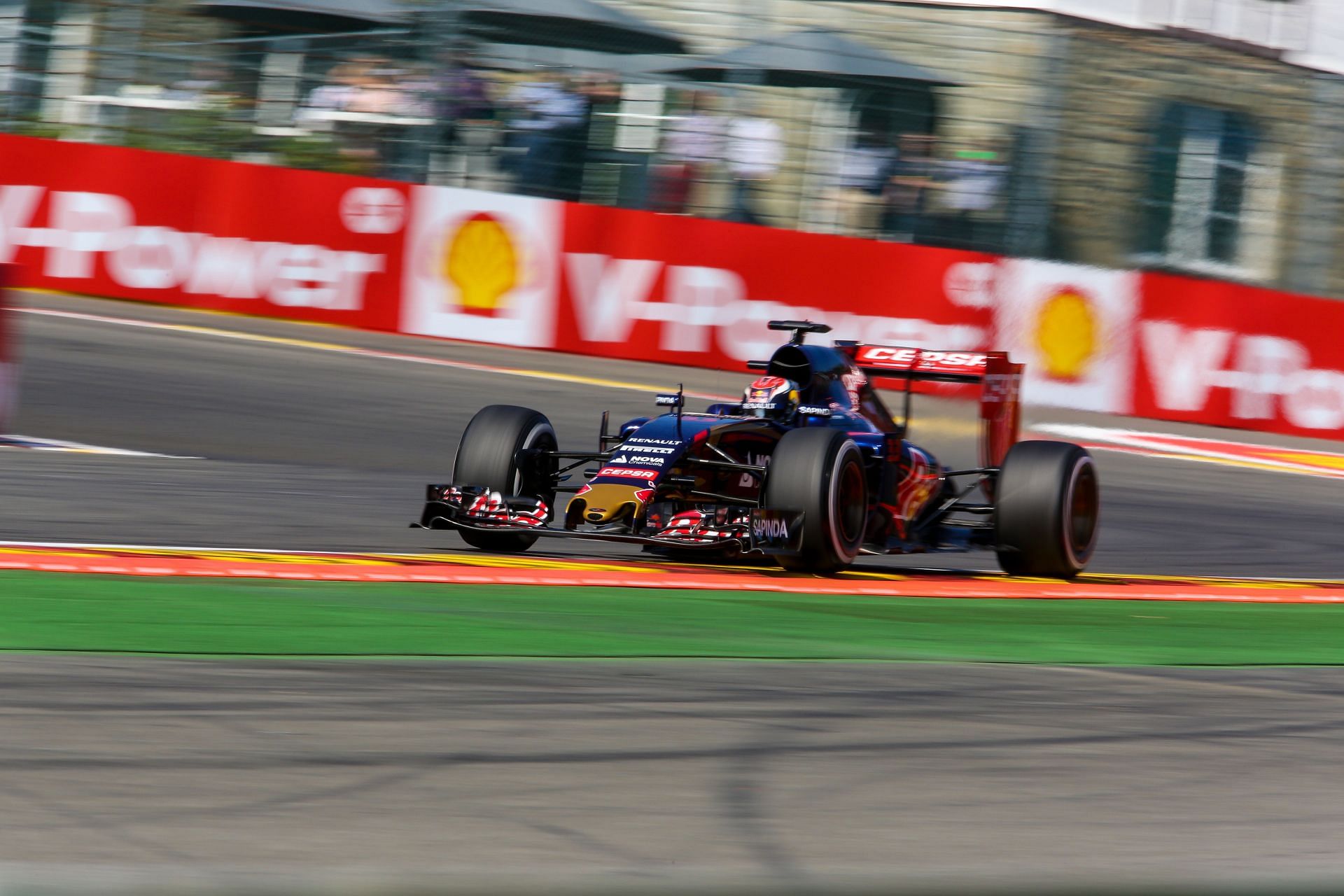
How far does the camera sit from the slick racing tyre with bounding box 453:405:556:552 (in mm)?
8453

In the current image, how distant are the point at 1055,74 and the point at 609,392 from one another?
8.08 m

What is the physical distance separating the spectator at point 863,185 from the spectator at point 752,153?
606 mm

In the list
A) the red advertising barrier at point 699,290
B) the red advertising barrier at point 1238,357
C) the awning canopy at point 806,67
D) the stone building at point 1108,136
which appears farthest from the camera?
the stone building at point 1108,136

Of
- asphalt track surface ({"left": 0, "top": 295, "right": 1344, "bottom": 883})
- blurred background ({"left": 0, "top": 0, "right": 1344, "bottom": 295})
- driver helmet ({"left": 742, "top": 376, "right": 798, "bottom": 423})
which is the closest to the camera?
asphalt track surface ({"left": 0, "top": 295, "right": 1344, "bottom": 883})

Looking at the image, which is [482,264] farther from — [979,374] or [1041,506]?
[1041,506]

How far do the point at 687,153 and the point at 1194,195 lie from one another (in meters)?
5.78

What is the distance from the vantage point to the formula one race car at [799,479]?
8000mm

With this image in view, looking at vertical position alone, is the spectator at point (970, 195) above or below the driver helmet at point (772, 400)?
above

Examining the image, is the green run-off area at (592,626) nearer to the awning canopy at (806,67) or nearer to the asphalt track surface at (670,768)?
the asphalt track surface at (670,768)

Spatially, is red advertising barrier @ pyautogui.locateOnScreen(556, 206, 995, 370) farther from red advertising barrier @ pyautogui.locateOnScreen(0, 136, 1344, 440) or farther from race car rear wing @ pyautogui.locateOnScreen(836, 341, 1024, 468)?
race car rear wing @ pyautogui.locateOnScreen(836, 341, 1024, 468)

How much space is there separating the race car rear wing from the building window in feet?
31.8

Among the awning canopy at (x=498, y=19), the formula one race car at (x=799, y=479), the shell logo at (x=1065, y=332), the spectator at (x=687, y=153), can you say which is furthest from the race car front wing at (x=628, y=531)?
the awning canopy at (x=498, y=19)

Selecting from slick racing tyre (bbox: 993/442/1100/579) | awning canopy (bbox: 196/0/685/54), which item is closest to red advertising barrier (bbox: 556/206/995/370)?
awning canopy (bbox: 196/0/685/54)

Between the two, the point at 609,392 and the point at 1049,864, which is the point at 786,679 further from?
the point at 609,392
